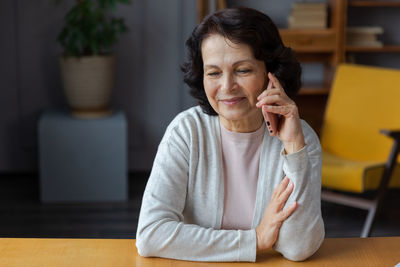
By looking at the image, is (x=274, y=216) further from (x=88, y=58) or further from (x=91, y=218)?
(x=88, y=58)

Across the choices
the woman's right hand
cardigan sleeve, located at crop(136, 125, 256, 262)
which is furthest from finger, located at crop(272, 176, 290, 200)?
cardigan sleeve, located at crop(136, 125, 256, 262)

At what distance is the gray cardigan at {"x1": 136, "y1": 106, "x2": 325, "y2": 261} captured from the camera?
151cm

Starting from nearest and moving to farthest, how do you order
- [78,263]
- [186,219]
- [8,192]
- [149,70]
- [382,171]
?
[78,263] < [186,219] < [382,171] < [8,192] < [149,70]

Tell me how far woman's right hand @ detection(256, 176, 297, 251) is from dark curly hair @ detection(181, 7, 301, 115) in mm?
302

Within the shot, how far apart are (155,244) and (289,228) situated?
330 millimetres

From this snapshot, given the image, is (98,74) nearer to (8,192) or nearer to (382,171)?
(8,192)

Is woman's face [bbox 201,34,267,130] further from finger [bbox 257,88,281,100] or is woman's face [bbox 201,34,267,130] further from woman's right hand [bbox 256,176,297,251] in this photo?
woman's right hand [bbox 256,176,297,251]

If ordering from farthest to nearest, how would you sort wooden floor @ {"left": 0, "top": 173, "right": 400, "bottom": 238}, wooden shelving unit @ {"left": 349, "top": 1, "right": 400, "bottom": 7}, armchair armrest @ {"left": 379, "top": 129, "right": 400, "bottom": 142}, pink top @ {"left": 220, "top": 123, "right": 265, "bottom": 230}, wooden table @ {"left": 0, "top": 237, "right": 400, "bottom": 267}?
wooden shelving unit @ {"left": 349, "top": 1, "right": 400, "bottom": 7}, wooden floor @ {"left": 0, "top": 173, "right": 400, "bottom": 238}, armchair armrest @ {"left": 379, "top": 129, "right": 400, "bottom": 142}, pink top @ {"left": 220, "top": 123, "right": 265, "bottom": 230}, wooden table @ {"left": 0, "top": 237, "right": 400, "bottom": 267}

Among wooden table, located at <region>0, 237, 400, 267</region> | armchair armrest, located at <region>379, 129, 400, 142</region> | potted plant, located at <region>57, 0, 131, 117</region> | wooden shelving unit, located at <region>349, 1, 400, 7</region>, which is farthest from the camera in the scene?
wooden shelving unit, located at <region>349, 1, 400, 7</region>

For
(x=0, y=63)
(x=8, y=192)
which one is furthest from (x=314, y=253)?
(x=0, y=63)

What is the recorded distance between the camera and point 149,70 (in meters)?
4.62

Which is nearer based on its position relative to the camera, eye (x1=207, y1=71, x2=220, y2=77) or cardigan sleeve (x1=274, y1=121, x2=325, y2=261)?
cardigan sleeve (x1=274, y1=121, x2=325, y2=261)

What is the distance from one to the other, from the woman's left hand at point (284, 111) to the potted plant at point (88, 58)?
256 centimetres

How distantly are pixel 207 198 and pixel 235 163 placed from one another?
0.12m
